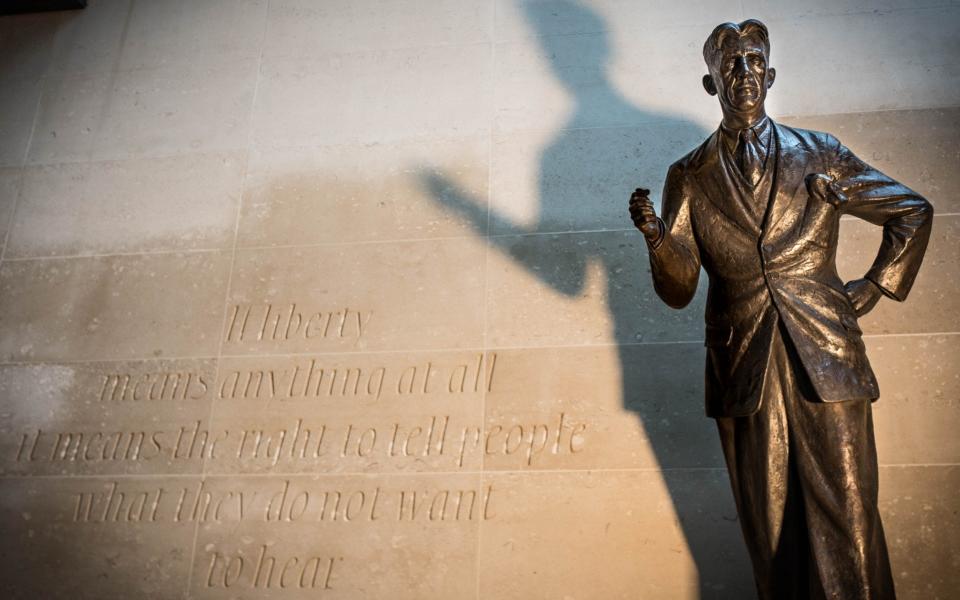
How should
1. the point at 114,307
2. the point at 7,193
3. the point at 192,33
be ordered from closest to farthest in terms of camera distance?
1. the point at 114,307
2. the point at 7,193
3. the point at 192,33

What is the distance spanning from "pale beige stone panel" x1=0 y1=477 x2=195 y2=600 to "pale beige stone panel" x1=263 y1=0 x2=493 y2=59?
9.48 ft

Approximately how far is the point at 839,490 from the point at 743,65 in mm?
1609

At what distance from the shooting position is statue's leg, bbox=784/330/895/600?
2.67 m

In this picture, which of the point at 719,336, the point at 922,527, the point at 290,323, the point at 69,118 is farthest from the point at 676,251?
the point at 69,118

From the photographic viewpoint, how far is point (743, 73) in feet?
10.2

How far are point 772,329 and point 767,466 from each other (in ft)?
1.61

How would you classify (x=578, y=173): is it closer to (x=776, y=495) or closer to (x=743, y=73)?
(x=743, y=73)

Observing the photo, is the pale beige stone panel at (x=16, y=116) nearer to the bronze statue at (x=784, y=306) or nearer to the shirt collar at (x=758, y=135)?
the bronze statue at (x=784, y=306)

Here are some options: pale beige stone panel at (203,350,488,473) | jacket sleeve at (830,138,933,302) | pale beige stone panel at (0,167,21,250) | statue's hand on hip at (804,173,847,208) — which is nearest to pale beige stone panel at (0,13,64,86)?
pale beige stone panel at (0,167,21,250)

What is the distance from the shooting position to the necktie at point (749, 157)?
3121 mm

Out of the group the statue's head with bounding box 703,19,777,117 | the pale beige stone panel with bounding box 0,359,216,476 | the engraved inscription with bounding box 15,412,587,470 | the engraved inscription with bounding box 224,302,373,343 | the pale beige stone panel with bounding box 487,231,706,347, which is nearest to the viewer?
the statue's head with bounding box 703,19,777,117

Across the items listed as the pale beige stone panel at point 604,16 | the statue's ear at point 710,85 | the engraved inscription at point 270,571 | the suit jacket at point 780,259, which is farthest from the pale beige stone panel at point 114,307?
the statue's ear at point 710,85

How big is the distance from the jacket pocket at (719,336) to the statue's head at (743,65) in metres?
0.85

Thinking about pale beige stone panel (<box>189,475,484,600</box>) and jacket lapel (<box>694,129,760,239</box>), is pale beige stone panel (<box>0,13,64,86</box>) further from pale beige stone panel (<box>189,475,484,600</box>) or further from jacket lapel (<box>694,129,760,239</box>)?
jacket lapel (<box>694,129,760,239</box>)
